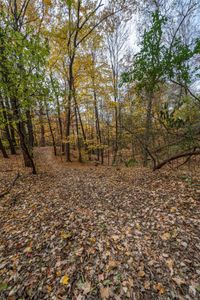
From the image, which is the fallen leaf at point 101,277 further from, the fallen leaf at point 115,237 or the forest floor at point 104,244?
the fallen leaf at point 115,237

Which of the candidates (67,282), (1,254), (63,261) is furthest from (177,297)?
(1,254)

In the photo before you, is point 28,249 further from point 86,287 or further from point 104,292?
point 104,292

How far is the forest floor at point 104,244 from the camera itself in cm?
200

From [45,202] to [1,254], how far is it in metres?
2.01

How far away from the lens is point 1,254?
9.12 ft

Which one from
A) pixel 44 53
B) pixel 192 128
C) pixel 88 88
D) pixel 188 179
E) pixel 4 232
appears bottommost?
pixel 4 232

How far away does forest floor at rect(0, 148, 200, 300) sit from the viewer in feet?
6.55

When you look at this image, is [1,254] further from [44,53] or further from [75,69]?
[75,69]

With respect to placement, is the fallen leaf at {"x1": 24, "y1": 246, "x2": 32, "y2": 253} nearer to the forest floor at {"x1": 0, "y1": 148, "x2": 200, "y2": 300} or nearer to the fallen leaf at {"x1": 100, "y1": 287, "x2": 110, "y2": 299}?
the forest floor at {"x1": 0, "y1": 148, "x2": 200, "y2": 300}

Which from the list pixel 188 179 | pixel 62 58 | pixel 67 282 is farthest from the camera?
pixel 62 58

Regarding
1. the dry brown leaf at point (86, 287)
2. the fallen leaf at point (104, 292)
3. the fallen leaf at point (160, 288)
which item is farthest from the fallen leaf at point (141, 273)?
the dry brown leaf at point (86, 287)

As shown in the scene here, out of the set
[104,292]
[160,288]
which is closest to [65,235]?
[104,292]

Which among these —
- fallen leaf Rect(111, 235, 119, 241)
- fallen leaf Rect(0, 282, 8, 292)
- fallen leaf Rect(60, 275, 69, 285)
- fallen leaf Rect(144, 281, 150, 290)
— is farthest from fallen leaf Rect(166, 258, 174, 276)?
fallen leaf Rect(0, 282, 8, 292)

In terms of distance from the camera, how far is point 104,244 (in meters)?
2.76
